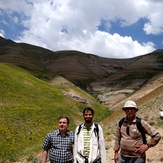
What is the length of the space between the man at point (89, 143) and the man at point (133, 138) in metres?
0.64

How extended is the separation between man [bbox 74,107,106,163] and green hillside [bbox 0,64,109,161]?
13.6 m

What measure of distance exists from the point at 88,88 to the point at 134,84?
61.4 feet

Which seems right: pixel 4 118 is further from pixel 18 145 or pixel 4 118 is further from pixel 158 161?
pixel 158 161

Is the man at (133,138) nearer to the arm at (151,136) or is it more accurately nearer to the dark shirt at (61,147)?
the arm at (151,136)

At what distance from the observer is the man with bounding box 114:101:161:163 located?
25.6 ft

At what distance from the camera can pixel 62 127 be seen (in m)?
8.48

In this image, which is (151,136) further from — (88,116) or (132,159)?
(88,116)

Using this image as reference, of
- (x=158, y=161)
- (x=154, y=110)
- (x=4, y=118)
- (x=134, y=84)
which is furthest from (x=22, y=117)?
(x=134, y=84)

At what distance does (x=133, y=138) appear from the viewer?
7.91 m

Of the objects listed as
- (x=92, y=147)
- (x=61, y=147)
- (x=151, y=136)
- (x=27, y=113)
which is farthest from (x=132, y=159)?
(x=27, y=113)

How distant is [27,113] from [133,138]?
101 feet

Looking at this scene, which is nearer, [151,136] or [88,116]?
[151,136]

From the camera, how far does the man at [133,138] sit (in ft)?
25.6

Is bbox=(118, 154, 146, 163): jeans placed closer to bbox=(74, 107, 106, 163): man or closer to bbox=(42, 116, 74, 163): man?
bbox=(74, 107, 106, 163): man
